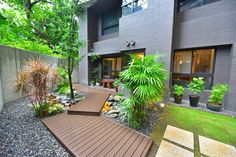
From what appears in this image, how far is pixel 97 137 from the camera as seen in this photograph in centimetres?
261

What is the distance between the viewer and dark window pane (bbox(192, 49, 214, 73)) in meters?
4.92

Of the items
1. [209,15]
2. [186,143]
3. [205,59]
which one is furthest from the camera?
[205,59]

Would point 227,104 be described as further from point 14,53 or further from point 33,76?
point 14,53

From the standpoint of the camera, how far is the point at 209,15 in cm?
466

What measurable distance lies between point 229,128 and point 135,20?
567cm

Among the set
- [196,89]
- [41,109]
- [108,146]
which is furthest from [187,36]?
[41,109]

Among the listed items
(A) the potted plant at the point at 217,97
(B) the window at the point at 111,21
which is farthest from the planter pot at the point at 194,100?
(B) the window at the point at 111,21

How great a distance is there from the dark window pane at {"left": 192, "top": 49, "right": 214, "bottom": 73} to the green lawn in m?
1.99

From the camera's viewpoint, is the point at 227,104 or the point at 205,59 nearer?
the point at 227,104

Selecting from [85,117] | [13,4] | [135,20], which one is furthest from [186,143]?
[13,4]

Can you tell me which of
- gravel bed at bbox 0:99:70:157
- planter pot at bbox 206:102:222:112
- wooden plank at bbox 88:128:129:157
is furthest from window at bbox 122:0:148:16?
gravel bed at bbox 0:99:70:157

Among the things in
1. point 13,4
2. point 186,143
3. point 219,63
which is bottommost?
point 186,143

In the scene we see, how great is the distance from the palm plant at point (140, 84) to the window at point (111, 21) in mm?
6142

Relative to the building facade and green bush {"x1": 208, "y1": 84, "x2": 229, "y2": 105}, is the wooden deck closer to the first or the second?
the building facade
